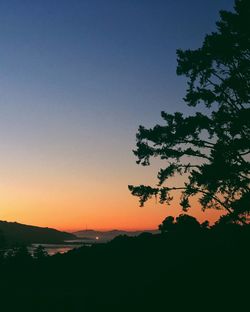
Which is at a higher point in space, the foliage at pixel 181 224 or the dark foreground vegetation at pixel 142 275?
the foliage at pixel 181 224

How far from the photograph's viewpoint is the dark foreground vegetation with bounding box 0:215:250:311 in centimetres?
1580

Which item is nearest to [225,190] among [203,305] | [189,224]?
[203,305]

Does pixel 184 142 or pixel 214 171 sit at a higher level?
pixel 184 142

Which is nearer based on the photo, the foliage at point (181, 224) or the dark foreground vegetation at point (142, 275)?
the dark foreground vegetation at point (142, 275)

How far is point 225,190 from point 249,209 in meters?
2.04

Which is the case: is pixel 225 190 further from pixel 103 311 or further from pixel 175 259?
pixel 103 311

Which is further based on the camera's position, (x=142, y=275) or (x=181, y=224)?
(x=181, y=224)

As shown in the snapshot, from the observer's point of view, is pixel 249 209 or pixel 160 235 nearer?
pixel 249 209

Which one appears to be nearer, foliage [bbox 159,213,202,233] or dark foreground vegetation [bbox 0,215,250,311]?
dark foreground vegetation [bbox 0,215,250,311]

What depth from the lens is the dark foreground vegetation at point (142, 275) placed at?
15805 millimetres

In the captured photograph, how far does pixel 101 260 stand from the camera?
956 inches

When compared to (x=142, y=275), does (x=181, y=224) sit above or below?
above

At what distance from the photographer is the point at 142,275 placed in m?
20.0

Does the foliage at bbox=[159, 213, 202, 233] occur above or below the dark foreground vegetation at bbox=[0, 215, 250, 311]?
above
